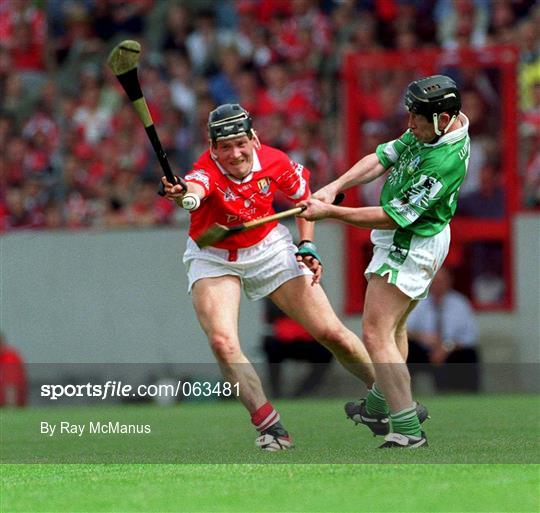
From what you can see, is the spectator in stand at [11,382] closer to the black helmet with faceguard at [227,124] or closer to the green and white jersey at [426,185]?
the black helmet with faceguard at [227,124]

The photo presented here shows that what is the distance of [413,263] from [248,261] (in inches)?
43.1

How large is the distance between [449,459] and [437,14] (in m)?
9.72

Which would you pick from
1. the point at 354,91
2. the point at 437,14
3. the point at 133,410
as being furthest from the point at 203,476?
the point at 437,14

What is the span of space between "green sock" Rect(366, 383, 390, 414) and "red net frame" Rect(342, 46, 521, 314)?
21.1 feet

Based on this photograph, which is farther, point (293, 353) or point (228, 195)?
point (293, 353)

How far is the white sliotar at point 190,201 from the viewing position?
28.2ft

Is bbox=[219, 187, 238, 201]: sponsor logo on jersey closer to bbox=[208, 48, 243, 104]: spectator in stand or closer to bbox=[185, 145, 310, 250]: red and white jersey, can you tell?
bbox=[185, 145, 310, 250]: red and white jersey

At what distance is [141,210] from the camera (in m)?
16.4

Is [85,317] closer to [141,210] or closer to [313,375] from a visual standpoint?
[141,210]

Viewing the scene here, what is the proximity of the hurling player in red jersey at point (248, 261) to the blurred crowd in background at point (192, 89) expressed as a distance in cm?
641

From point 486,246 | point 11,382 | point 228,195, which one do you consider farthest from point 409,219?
point 11,382

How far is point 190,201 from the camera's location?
28.3ft

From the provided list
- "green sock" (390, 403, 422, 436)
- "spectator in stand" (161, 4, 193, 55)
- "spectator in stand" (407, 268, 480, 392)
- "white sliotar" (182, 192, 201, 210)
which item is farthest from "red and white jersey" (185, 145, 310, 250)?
"spectator in stand" (161, 4, 193, 55)

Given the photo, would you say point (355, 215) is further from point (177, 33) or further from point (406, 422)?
point (177, 33)
